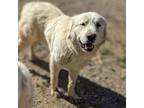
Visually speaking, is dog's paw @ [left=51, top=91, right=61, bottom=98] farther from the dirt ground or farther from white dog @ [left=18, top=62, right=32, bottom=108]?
white dog @ [left=18, top=62, right=32, bottom=108]

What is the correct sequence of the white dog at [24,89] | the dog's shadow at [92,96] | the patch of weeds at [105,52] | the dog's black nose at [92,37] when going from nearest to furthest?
the white dog at [24,89] < the dog's black nose at [92,37] < the dog's shadow at [92,96] < the patch of weeds at [105,52]

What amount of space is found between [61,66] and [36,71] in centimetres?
101

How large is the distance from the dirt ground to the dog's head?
3.36ft

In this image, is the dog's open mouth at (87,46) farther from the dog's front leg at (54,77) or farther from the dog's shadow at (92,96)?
the dog's shadow at (92,96)

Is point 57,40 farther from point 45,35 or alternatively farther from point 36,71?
point 36,71

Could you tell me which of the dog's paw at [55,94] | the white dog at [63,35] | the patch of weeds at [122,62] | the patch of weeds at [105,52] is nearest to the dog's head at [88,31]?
the white dog at [63,35]

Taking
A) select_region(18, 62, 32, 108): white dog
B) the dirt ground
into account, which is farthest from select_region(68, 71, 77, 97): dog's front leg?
select_region(18, 62, 32, 108): white dog

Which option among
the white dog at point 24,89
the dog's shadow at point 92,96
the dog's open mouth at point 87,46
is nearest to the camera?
the white dog at point 24,89

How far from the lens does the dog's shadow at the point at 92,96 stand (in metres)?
7.01

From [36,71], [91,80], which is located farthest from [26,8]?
[91,80]

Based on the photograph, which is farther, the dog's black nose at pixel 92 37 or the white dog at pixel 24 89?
the dog's black nose at pixel 92 37

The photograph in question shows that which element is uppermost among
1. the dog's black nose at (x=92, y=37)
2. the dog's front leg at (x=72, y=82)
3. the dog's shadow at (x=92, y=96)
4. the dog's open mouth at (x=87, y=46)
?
the dog's black nose at (x=92, y=37)

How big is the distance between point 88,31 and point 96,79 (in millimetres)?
1827

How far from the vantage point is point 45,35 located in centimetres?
721
